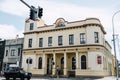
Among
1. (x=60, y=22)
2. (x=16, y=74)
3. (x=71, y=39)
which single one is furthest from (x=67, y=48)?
(x=16, y=74)

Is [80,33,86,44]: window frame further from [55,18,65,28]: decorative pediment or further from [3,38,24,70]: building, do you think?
[3,38,24,70]: building

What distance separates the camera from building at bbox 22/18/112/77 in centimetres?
3081

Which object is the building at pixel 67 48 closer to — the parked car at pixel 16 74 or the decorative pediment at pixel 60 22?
the decorative pediment at pixel 60 22

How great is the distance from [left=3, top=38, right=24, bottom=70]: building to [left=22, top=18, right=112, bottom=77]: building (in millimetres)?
2464

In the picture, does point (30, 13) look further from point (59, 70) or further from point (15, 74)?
point (59, 70)

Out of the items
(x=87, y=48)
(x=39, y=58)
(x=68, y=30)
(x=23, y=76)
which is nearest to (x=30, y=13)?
(x=23, y=76)

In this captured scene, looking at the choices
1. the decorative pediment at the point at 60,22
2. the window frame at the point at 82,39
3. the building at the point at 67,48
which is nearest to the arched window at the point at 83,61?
the building at the point at 67,48

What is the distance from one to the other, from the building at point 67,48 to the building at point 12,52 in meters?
2.46

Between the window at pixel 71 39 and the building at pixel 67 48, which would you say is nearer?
the building at pixel 67 48

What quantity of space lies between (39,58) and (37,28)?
22.3 feet

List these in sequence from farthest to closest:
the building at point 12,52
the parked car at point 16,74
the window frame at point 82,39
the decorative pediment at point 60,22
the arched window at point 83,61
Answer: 1. the building at point 12,52
2. the decorative pediment at point 60,22
3. the window frame at point 82,39
4. the arched window at point 83,61
5. the parked car at point 16,74

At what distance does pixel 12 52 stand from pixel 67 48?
1595cm

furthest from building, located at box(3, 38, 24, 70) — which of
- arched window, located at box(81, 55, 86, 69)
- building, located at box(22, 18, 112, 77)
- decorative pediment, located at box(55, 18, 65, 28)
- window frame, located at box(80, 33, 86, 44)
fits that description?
arched window, located at box(81, 55, 86, 69)

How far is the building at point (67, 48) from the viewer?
101ft
